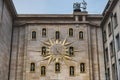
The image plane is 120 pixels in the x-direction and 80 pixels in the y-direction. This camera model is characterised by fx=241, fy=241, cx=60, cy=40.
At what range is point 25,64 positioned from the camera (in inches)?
1211

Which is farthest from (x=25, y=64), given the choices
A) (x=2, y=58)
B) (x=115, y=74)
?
(x=115, y=74)

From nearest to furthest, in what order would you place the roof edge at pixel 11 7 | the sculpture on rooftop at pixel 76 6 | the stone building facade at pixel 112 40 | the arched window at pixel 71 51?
the stone building facade at pixel 112 40, the roof edge at pixel 11 7, the arched window at pixel 71 51, the sculpture on rooftop at pixel 76 6

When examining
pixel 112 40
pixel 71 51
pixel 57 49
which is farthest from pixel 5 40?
pixel 112 40

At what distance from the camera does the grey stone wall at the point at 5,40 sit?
88.7 ft

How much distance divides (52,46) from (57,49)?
2.55 feet

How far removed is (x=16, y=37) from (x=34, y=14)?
13.4 feet

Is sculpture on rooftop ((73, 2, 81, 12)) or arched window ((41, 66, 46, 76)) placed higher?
sculpture on rooftop ((73, 2, 81, 12))

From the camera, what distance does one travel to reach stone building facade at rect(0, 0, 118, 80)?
30.6 meters

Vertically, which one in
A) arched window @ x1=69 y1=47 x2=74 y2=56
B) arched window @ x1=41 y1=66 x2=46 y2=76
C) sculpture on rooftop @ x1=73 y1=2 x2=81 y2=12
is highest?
sculpture on rooftop @ x1=73 y1=2 x2=81 y2=12

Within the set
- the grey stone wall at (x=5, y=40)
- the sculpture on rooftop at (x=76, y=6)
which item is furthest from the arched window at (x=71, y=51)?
the grey stone wall at (x=5, y=40)

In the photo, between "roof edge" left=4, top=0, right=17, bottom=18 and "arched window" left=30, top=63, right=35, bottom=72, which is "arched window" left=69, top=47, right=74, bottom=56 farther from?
"roof edge" left=4, top=0, right=17, bottom=18

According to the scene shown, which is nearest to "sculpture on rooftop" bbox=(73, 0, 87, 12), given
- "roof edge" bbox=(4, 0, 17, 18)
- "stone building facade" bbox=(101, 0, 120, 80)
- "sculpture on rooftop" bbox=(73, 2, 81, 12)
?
"sculpture on rooftop" bbox=(73, 2, 81, 12)

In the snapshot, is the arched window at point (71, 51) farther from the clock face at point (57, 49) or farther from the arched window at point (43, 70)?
the arched window at point (43, 70)

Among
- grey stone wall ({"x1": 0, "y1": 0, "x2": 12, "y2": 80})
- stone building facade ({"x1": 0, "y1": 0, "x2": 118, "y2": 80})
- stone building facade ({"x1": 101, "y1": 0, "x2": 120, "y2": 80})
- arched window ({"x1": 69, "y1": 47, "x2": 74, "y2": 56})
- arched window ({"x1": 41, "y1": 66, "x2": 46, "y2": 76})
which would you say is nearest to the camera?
stone building facade ({"x1": 101, "y1": 0, "x2": 120, "y2": 80})
